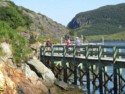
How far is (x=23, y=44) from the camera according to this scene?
3456 centimetres

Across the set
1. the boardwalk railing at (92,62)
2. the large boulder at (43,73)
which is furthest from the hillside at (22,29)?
the boardwalk railing at (92,62)

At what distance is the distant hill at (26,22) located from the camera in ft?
210

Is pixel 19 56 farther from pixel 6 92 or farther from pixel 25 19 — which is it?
pixel 25 19

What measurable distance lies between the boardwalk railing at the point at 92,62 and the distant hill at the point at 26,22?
17.5 meters

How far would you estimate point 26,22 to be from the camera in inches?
2756

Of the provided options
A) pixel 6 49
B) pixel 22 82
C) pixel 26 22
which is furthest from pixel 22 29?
pixel 22 82

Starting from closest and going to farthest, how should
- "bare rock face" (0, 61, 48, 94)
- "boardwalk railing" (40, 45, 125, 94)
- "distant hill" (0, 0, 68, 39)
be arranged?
"bare rock face" (0, 61, 48, 94) → "boardwalk railing" (40, 45, 125, 94) → "distant hill" (0, 0, 68, 39)

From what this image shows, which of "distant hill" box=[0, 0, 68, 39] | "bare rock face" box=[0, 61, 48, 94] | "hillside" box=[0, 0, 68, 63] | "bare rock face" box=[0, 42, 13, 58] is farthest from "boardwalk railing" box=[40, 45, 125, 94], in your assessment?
"distant hill" box=[0, 0, 68, 39]

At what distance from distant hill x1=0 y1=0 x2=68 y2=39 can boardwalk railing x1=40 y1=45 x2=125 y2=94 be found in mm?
17511

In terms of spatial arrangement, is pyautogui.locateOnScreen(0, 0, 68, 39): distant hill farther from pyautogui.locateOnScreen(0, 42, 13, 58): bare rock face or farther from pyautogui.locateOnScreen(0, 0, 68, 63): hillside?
pyautogui.locateOnScreen(0, 42, 13, 58): bare rock face

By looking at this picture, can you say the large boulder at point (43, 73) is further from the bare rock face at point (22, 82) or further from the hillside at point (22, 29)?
the bare rock face at point (22, 82)

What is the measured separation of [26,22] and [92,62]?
1430 inches

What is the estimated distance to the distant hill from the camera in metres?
63.9

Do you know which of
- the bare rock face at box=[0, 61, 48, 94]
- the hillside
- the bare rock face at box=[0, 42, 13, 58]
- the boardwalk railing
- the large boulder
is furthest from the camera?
the large boulder
